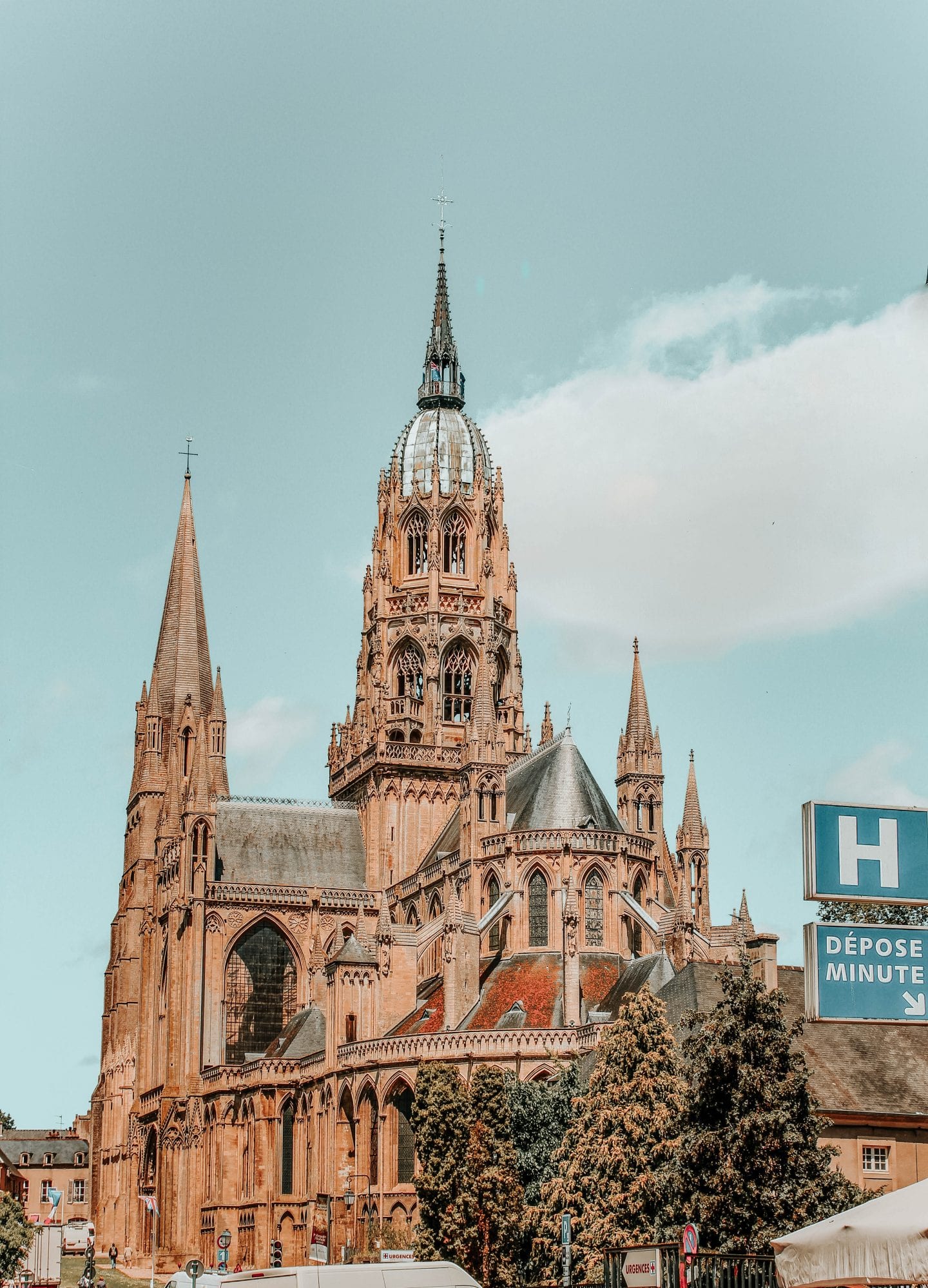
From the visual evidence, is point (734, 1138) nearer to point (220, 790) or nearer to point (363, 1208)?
point (363, 1208)

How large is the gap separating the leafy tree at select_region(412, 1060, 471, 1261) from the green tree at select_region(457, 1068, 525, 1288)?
0.82 ft

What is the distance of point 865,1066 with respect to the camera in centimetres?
5047

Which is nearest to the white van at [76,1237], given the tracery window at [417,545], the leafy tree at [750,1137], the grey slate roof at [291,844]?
the grey slate roof at [291,844]

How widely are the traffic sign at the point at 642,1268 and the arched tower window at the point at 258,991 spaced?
64409 mm

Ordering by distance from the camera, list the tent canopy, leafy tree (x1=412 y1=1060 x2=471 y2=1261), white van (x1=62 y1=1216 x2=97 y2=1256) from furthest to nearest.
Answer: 1. white van (x1=62 y1=1216 x2=97 y2=1256)
2. leafy tree (x1=412 y1=1060 x2=471 y2=1261)
3. the tent canopy

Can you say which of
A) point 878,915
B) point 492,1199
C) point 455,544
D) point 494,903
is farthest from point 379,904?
point 492,1199

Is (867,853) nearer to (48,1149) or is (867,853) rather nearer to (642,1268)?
(642,1268)

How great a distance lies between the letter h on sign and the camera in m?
21.4

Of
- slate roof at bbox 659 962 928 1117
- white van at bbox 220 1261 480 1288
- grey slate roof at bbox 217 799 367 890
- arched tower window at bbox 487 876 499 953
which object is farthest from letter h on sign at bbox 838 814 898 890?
grey slate roof at bbox 217 799 367 890

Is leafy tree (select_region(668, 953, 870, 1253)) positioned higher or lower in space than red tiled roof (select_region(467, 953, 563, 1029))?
lower

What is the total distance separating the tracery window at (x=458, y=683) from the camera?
98.4 metres

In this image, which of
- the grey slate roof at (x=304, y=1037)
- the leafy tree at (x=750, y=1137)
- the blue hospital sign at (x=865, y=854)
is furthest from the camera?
the grey slate roof at (x=304, y=1037)

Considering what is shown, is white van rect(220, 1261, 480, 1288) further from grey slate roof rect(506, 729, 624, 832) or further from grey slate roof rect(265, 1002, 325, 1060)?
grey slate roof rect(265, 1002, 325, 1060)

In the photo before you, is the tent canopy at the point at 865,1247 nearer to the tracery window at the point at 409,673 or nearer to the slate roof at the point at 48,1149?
the tracery window at the point at 409,673
